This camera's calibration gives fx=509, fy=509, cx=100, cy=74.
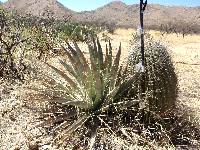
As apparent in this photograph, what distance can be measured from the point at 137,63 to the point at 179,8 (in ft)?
362

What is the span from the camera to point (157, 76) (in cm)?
609

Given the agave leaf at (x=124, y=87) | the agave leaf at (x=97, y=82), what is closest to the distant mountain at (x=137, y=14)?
the agave leaf at (x=124, y=87)

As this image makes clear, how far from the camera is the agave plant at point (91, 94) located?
237 inches

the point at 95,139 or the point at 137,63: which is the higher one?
the point at 137,63

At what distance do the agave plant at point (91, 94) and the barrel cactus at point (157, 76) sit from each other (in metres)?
0.19

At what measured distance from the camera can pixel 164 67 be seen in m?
6.19

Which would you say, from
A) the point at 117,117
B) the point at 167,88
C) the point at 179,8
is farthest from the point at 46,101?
the point at 179,8

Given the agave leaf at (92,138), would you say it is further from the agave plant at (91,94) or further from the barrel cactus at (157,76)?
the barrel cactus at (157,76)

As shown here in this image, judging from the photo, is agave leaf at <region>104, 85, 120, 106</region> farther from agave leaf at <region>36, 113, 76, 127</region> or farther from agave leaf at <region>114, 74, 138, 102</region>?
agave leaf at <region>36, 113, 76, 127</region>

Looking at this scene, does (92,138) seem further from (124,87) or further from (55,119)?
(124,87)

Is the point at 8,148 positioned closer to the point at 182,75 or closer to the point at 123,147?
the point at 123,147

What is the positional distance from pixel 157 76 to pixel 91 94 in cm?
83

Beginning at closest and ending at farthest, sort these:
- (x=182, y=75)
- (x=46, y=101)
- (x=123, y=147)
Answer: (x=123, y=147)
(x=46, y=101)
(x=182, y=75)

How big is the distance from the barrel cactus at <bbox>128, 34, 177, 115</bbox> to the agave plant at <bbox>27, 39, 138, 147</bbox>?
0.19m
